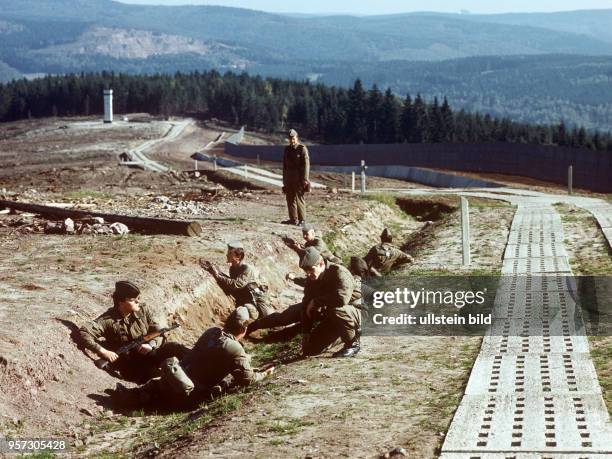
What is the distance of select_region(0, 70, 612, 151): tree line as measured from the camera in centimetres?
13462

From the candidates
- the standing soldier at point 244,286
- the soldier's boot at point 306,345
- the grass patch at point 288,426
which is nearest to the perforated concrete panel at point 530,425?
the grass patch at point 288,426

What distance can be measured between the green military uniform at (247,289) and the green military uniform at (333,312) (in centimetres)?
276

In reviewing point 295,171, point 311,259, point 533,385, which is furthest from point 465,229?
point 533,385

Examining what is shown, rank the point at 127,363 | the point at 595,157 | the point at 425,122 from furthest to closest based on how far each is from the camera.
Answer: the point at 425,122, the point at 595,157, the point at 127,363

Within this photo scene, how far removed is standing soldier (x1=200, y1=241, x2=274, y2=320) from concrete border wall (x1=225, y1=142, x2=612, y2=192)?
3613 centimetres

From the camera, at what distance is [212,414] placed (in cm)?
1130

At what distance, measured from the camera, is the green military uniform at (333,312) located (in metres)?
13.4

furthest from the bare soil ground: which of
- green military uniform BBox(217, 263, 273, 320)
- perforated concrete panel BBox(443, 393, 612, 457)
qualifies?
green military uniform BBox(217, 263, 273, 320)

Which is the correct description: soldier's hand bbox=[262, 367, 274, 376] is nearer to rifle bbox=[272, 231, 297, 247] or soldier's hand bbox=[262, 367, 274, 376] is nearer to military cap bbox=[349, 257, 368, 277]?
military cap bbox=[349, 257, 368, 277]

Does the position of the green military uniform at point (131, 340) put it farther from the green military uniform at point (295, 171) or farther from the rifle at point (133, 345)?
the green military uniform at point (295, 171)

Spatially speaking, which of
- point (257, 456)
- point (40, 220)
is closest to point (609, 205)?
point (40, 220)

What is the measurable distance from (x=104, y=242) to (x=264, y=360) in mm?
6197

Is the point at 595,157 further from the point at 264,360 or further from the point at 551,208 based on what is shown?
the point at 264,360

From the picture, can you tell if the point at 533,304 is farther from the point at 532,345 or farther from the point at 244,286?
the point at 244,286
